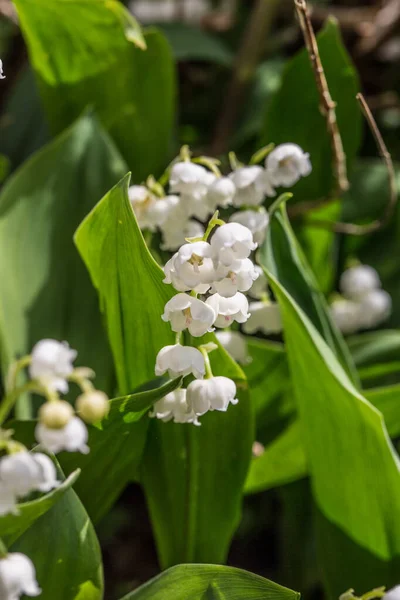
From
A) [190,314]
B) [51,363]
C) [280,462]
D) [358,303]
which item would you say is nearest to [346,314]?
[358,303]

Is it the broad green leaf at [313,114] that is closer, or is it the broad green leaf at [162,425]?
the broad green leaf at [162,425]

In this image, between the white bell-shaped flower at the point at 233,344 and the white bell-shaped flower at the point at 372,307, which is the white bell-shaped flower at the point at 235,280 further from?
the white bell-shaped flower at the point at 372,307

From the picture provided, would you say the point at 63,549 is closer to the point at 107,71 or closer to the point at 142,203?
the point at 142,203

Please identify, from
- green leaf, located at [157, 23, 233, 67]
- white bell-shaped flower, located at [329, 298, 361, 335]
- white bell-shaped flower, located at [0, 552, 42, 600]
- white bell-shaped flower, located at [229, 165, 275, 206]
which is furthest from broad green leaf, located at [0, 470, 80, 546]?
green leaf, located at [157, 23, 233, 67]

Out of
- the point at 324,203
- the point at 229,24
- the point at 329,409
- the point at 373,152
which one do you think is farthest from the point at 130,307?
the point at 229,24

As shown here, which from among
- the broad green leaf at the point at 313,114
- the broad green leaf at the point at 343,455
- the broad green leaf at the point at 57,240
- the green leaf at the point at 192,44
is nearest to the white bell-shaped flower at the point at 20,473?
the broad green leaf at the point at 343,455

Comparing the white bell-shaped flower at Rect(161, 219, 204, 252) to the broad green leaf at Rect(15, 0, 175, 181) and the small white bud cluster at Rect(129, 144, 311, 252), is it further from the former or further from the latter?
the broad green leaf at Rect(15, 0, 175, 181)
